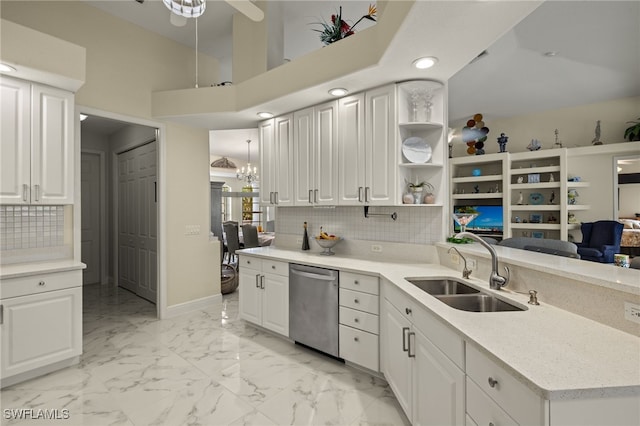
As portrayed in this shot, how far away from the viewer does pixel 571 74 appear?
14.5ft

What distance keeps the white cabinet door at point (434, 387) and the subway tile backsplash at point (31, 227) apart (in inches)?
133

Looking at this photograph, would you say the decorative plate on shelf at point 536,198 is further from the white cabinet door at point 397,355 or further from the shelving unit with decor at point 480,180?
the white cabinet door at point 397,355

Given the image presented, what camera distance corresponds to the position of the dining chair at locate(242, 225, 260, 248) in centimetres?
648

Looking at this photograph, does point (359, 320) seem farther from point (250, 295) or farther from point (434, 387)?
point (250, 295)

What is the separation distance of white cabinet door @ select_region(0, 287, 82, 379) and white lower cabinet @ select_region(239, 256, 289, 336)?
1.50m

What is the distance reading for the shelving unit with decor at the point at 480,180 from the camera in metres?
6.17

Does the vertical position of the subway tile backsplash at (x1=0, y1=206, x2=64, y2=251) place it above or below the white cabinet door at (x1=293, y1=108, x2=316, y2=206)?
below

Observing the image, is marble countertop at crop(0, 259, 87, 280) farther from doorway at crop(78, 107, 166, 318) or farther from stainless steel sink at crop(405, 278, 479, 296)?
stainless steel sink at crop(405, 278, 479, 296)

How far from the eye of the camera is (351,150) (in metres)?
2.99

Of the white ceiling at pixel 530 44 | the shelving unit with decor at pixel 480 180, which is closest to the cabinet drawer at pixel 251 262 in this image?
the white ceiling at pixel 530 44

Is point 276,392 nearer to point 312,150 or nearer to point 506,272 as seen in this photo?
point 506,272

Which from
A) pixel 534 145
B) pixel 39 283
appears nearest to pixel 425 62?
pixel 39 283

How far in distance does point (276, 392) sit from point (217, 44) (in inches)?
163

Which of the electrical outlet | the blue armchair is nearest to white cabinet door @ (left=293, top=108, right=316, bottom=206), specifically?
the electrical outlet
